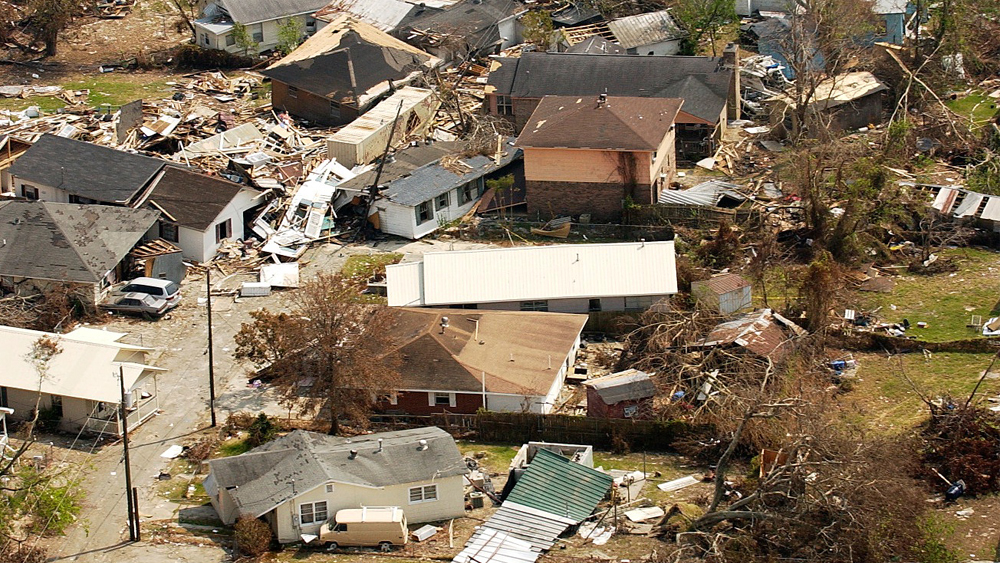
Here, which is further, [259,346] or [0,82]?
[0,82]

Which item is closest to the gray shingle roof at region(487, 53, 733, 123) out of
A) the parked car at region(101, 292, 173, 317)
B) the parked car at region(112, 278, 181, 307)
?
the parked car at region(112, 278, 181, 307)

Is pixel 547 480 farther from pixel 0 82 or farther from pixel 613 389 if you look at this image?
pixel 0 82

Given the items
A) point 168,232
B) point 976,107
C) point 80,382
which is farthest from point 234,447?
point 976,107

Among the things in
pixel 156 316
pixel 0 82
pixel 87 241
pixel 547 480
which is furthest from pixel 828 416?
pixel 0 82

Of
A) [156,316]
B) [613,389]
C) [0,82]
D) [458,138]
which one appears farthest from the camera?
[0,82]

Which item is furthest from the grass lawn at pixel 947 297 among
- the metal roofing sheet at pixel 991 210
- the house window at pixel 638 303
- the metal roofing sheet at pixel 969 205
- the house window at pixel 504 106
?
the house window at pixel 504 106

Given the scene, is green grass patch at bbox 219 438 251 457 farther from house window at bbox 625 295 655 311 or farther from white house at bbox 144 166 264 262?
house window at bbox 625 295 655 311

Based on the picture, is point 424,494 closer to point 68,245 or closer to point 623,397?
point 623,397
